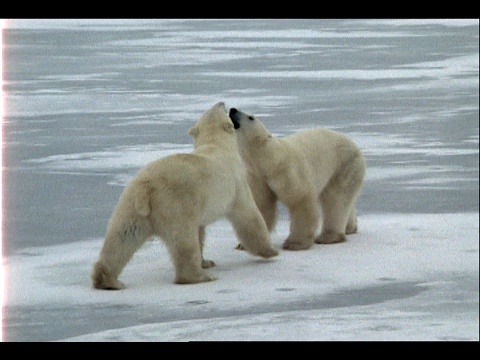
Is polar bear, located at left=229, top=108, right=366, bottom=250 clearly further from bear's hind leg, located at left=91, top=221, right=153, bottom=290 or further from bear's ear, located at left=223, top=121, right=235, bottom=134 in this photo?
bear's hind leg, located at left=91, top=221, right=153, bottom=290

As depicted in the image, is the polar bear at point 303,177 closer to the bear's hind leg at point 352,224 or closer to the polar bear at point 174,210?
the bear's hind leg at point 352,224

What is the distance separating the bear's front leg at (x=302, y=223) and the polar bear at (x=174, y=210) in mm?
528

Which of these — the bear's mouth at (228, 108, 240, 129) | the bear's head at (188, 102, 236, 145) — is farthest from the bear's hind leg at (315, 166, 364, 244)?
the bear's head at (188, 102, 236, 145)

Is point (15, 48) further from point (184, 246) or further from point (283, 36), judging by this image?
point (184, 246)

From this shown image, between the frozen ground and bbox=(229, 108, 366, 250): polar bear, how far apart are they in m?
0.15

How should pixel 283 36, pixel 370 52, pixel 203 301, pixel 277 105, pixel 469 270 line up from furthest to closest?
pixel 283 36 → pixel 370 52 → pixel 277 105 → pixel 469 270 → pixel 203 301

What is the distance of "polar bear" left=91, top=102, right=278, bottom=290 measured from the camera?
5.32m

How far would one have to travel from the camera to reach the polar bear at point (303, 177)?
6219 mm

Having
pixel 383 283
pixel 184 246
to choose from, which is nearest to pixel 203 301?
pixel 184 246

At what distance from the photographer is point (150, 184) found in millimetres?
5379

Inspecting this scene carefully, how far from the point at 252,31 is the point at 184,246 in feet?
33.4

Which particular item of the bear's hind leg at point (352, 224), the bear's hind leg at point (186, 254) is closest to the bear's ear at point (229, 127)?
the bear's hind leg at point (186, 254)

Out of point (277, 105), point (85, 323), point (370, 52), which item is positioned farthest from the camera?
point (370, 52)

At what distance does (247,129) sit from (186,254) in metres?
1.07
